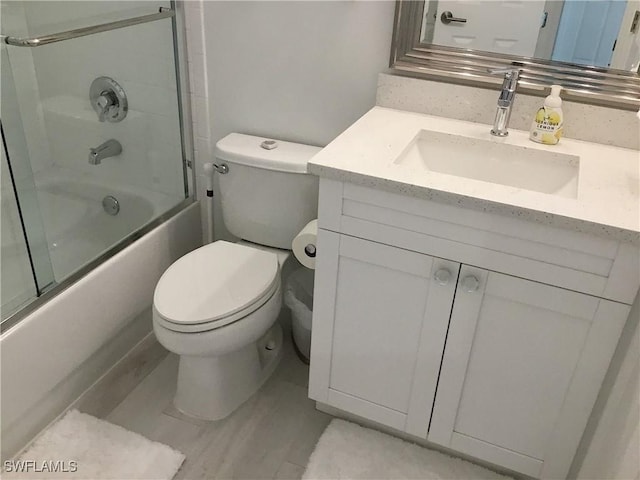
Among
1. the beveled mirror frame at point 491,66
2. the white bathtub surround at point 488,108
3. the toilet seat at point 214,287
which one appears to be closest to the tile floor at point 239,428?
the toilet seat at point 214,287

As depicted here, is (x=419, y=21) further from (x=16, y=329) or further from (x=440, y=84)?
(x=16, y=329)

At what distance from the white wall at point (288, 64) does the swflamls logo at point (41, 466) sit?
3.72 feet

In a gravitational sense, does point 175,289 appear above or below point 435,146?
below

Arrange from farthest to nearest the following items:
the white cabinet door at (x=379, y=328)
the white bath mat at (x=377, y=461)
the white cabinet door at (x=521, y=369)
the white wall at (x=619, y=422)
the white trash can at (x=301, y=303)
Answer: the white trash can at (x=301, y=303) → the white bath mat at (x=377, y=461) → the white cabinet door at (x=379, y=328) → the white cabinet door at (x=521, y=369) → the white wall at (x=619, y=422)

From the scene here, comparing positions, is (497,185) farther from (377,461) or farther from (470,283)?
(377,461)

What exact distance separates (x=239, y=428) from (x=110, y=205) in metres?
0.86

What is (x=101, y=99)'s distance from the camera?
1997mm

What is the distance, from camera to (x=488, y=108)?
1691mm

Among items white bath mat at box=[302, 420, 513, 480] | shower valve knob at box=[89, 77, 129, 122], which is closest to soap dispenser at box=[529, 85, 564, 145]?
white bath mat at box=[302, 420, 513, 480]

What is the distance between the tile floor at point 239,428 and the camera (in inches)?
67.5

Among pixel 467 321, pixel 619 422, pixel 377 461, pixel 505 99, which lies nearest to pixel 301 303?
pixel 377 461

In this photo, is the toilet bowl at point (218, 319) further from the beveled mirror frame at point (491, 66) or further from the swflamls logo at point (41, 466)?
the beveled mirror frame at point (491, 66)

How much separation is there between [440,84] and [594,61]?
0.40 m

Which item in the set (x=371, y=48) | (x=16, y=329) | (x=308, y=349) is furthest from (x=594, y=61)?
(x=16, y=329)
